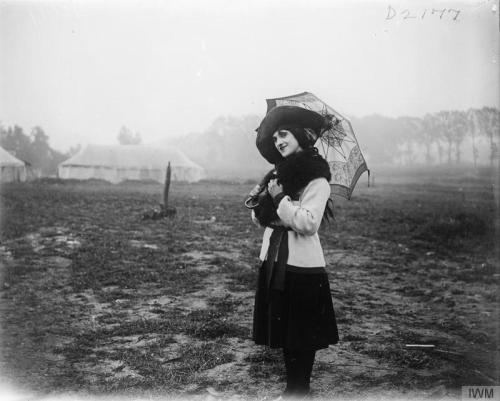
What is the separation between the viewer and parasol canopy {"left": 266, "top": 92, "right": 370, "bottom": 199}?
3102 mm

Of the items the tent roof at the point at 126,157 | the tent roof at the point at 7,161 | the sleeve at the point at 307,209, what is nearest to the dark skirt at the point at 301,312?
the sleeve at the point at 307,209

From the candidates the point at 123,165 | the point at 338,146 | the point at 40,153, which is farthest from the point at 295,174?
the point at 40,153

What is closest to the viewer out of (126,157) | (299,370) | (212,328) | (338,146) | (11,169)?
(299,370)

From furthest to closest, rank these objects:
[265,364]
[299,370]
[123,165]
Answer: [123,165], [265,364], [299,370]

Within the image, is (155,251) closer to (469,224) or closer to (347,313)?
(347,313)

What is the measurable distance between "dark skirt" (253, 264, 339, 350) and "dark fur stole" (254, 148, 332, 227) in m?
0.39

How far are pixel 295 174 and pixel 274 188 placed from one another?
0.52 ft

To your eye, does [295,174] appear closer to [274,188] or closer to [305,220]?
[274,188]

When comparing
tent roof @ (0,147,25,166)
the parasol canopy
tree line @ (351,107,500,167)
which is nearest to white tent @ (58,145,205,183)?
tent roof @ (0,147,25,166)

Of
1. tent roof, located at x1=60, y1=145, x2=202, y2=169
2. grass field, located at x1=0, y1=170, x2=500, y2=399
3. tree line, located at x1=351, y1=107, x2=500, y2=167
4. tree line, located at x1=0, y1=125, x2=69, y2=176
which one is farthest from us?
tree line, located at x1=0, y1=125, x2=69, y2=176

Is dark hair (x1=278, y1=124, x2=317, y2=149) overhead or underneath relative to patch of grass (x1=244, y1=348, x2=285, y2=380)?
overhead

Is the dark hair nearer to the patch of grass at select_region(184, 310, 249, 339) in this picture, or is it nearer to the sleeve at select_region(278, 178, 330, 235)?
the sleeve at select_region(278, 178, 330, 235)

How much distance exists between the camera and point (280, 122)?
113 inches

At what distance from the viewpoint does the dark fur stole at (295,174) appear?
2.73m
